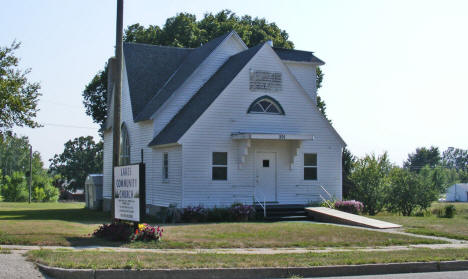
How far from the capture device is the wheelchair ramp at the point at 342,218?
2088cm

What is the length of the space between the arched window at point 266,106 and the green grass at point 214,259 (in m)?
12.1

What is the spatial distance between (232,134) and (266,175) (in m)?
2.55

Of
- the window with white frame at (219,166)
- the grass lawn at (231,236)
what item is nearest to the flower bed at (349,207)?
the window with white frame at (219,166)

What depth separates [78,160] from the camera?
3780 inches

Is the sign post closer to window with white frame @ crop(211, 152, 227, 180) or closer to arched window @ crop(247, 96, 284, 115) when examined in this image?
window with white frame @ crop(211, 152, 227, 180)

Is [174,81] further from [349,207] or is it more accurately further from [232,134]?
[349,207]

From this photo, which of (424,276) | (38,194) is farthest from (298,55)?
(38,194)

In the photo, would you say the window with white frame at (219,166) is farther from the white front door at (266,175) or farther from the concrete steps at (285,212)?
the concrete steps at (285,212)

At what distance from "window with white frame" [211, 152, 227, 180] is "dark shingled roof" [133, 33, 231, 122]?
3.84 metres

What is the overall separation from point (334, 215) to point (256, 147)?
4.87 m

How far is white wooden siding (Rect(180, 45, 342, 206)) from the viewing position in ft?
79.0

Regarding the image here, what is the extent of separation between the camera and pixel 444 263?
12.9 metres

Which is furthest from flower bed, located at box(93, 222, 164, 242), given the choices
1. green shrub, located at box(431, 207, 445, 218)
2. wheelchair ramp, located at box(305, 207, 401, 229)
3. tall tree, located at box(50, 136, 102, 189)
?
tall tree, located at box(50, 136, 102, 189)

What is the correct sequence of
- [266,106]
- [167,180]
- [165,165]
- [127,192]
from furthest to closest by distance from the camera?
1. [165,165]
2. [266,106]
3. [167,180]
4. [127,192]
